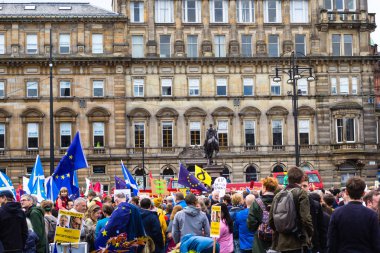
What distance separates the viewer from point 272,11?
66562 mm

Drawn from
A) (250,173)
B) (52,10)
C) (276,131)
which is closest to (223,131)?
(250,173)

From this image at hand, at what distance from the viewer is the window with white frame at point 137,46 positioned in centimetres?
6406

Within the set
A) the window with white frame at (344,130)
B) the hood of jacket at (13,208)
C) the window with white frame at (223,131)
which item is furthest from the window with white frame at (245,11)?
the hood of jacket at (13,208)

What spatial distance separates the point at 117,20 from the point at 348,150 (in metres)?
21.1

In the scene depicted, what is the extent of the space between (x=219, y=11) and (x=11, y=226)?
5335cm

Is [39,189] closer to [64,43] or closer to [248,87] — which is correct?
[64,43]

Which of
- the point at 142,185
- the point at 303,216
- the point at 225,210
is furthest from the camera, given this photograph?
the point at 142,185

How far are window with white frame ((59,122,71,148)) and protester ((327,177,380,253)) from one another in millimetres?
52371

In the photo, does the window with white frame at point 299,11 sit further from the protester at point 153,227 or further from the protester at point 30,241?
the protester at point 30,241

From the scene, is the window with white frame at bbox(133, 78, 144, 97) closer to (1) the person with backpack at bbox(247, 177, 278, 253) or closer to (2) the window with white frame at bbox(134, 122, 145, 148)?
(2) the window with white frame at bbox(134, 122, 145, 148)

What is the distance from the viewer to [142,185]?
6172 centimetres

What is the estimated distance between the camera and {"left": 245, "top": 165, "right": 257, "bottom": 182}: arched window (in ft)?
210

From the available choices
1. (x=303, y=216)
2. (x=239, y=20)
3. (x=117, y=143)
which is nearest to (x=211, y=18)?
(x=239, y=20)

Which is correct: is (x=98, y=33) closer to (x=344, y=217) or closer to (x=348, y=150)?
(x=348, y=150)
